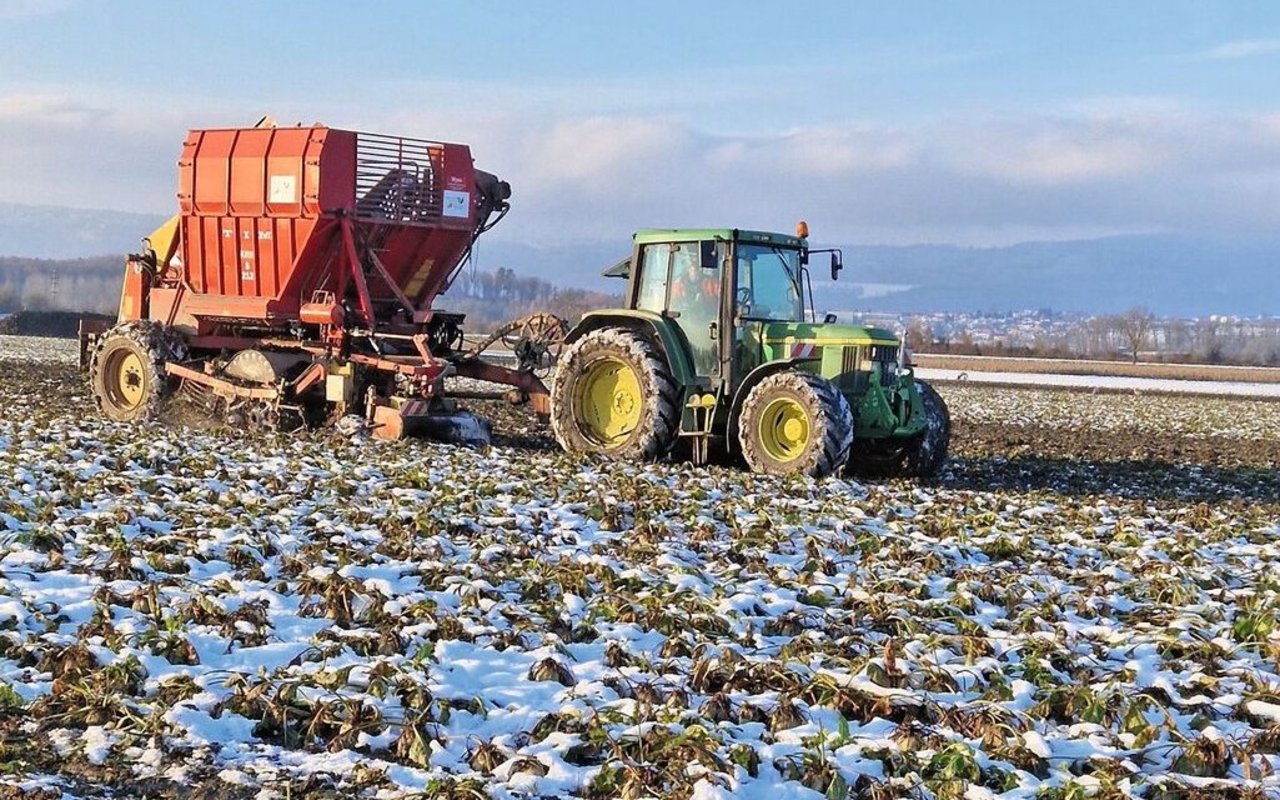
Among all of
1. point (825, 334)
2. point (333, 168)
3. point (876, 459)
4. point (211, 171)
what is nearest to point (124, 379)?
point (211, 171)

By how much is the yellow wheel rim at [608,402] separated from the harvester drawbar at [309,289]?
1186mm

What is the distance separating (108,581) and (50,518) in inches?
67.3

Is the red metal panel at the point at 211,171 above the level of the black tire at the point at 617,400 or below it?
above

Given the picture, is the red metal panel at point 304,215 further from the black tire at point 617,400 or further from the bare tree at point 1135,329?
the bare tree at point 1135,329

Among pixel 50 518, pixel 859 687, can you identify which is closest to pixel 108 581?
pixel 50 518

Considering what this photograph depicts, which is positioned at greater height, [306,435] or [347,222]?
[347,222]

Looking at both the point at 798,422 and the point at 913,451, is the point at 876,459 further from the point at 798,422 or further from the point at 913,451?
the point at 798,422

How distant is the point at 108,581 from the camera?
24.0 feet

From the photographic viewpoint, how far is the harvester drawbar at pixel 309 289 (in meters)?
15.2

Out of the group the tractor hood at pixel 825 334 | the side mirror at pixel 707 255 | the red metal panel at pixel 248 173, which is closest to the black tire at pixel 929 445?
the tractor hood at pixel 825 334

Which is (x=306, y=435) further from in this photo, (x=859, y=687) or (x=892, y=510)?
(x=859, y=687)

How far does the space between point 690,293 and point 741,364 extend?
0.87 meters

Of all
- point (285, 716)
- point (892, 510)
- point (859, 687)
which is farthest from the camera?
point (892, 510)

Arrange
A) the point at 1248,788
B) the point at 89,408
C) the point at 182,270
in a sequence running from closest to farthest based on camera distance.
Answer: the point at 1248,788 → the point at 182,270 → the point at 89,408
